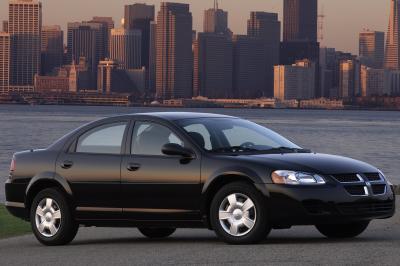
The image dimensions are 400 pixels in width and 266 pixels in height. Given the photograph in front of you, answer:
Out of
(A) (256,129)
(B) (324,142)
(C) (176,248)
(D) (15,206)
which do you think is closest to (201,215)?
(C) (176,248)

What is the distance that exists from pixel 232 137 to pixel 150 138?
0.86 metres

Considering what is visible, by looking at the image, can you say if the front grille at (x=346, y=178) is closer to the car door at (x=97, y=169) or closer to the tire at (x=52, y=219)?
the car door at (x=97, y=169)

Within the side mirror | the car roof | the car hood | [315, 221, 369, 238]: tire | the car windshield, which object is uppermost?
the car roof

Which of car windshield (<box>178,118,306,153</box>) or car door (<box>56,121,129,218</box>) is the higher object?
car windshield (<box>178,118,306,153</box>)

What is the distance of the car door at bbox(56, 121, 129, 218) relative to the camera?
14.4 m

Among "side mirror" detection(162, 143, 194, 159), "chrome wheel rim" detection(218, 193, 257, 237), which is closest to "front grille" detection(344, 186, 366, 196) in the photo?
"chrome wheel rim" detection(218, 193, 257, 237)

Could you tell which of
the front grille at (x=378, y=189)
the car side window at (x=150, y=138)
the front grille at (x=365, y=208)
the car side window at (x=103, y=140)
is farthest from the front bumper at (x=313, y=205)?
the car side window at (x=103, y=140)

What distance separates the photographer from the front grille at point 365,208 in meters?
13.2

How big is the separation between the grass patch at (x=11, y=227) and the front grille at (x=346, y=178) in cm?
498

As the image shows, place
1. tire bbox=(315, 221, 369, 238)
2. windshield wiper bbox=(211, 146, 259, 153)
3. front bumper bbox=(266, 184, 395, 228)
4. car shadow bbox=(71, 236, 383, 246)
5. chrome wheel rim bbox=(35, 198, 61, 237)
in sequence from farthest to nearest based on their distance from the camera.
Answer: chrome wheel rim bbox=(35, 198, 61, 237)
tire bbox=(315, 221, 369, 238)
windshield wiper bbox=(211, 146, 259, 153)
car shadow bbox=(71, 236, 383, 246)
front bumper bbox=(266, 184, 395, 228)

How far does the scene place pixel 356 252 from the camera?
12398 mm

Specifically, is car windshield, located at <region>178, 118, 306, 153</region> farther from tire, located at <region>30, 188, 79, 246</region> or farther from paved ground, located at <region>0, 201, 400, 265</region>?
tire, located at <region>30, 188, 79, 246</region>

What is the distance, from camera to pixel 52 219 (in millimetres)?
14633

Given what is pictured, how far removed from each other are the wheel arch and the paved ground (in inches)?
20.5
